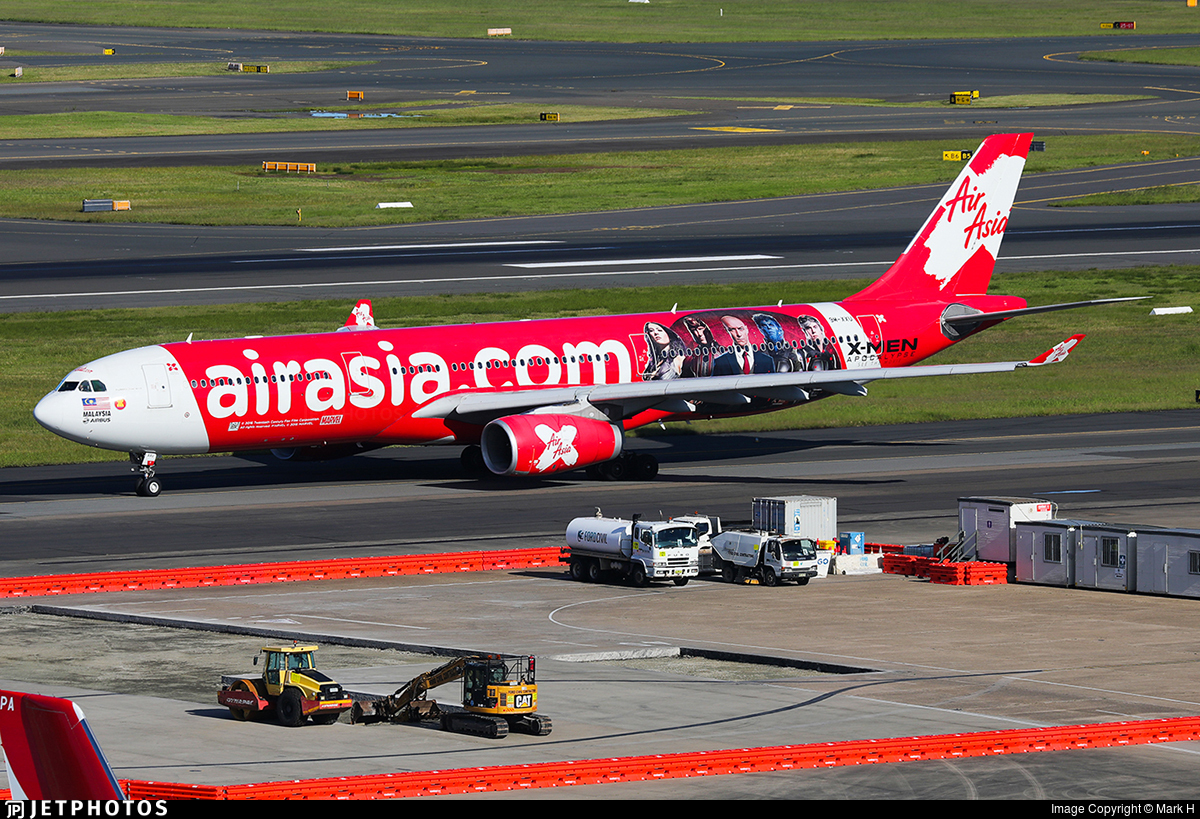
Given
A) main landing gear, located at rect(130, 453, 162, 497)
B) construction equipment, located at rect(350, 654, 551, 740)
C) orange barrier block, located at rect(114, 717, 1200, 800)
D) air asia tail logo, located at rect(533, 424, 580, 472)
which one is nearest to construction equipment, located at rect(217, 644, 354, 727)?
construction equipment, located at rect(350, 654, 551, 740)

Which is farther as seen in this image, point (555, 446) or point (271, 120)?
point (271, 120)

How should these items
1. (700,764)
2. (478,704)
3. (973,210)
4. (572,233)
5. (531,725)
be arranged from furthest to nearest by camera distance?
1. (572,233)
2. (973,210)
3. (478,704)
4. (531,725)
5. (700,764)

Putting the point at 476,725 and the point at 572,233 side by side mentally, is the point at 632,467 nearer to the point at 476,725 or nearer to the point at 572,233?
the point at 476,725

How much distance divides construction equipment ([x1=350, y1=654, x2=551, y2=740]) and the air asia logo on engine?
4291 cm

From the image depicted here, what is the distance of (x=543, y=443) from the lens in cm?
5669

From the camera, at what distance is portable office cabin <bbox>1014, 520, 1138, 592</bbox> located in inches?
1732

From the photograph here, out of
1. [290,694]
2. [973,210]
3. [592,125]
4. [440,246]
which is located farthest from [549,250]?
[290,694]

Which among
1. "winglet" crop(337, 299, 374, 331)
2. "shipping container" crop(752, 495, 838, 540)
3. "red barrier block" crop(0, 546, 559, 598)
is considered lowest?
"red barrier block" crop(0, 546, 559, 598)

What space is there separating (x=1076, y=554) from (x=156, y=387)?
27693 mm

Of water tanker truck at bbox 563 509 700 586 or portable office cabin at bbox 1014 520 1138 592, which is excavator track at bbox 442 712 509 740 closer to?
water tanker truck at bbox 563 509 700 586

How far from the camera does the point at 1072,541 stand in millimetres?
44625

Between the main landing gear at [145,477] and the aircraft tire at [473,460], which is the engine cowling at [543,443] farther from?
the main landing gear at [145,477]

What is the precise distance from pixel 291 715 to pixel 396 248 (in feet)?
272
